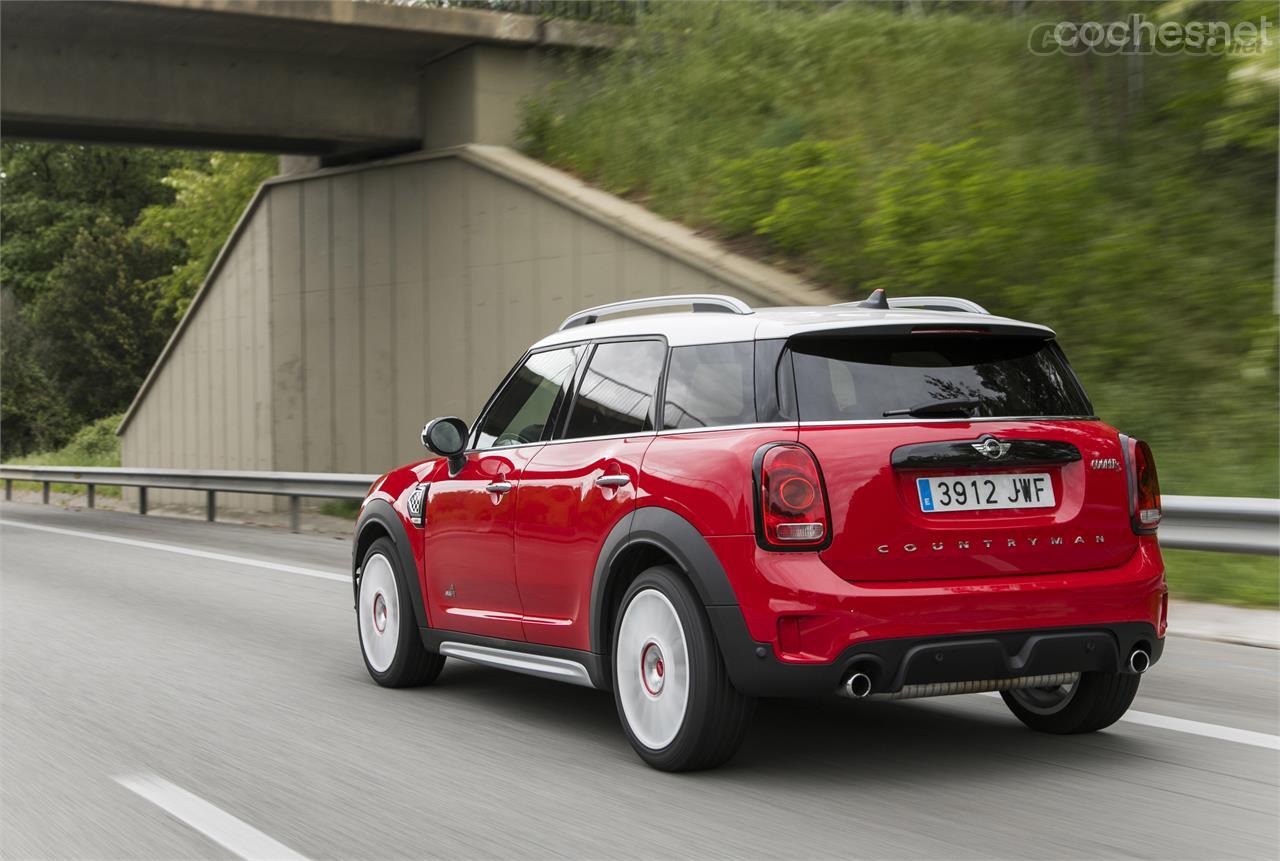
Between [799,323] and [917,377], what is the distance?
447 millimetres

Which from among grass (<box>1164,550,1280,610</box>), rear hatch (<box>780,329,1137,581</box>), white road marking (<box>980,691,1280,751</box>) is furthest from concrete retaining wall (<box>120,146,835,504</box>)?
rear hatch (<box>780,329,1137,581</box>)

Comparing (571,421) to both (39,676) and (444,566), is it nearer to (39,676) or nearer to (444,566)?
(444,566)

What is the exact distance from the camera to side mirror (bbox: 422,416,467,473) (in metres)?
6.95

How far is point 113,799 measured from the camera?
5367mm

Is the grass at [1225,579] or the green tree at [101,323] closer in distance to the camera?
the grass at [1225,579]

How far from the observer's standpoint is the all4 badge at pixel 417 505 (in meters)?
7.26

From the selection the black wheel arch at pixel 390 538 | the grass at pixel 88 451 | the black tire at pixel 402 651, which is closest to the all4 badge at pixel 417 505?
the black wheel arch at pixel 390 538

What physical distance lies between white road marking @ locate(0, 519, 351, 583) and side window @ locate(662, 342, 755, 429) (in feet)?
23.3

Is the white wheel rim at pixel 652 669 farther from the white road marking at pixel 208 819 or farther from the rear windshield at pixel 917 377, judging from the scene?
the white road marking at pixel 208 819

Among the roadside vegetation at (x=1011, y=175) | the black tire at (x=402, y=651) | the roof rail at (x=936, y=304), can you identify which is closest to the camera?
the roof rail at (x=936, y=304)

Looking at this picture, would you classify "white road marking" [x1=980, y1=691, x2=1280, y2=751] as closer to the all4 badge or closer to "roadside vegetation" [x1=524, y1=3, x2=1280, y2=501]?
the all4 badge

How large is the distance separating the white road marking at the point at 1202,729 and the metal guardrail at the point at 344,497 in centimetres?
251

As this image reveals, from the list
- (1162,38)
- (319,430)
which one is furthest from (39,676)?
(319,430)

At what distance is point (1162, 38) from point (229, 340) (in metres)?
15.6
